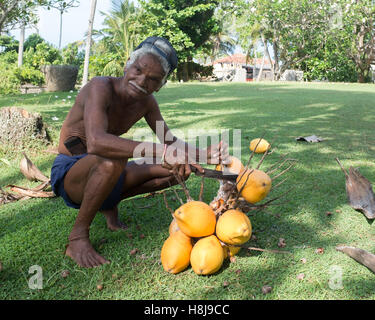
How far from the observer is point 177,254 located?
2.03 metres

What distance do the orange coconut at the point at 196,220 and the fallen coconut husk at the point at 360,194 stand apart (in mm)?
1473

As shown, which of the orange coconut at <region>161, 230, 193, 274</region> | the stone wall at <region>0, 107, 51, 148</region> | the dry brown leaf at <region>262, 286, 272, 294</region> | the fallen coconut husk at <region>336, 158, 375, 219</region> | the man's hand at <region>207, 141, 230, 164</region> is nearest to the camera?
the dry brown leaf at <region>262, 286, 272, 294</region>

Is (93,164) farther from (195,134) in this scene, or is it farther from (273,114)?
(273,114)

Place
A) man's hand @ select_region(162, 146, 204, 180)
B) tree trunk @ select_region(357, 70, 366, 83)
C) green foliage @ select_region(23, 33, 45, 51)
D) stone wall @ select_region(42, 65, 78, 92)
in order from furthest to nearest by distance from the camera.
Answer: green foliage @ select_region(23, 33, 45, 51), tree trunk @ select_region(357, 70, 366, 83), stone wall @ select_region(42, 65, 78, 92), man's hand @ select_region(162, 146, 204, 180)

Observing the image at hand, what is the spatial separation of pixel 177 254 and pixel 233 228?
0.37 m

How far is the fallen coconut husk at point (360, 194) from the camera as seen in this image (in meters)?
2.80

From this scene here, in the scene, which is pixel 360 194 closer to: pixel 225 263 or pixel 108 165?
pixel 225 263

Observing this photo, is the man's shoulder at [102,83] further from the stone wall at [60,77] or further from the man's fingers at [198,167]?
the stone wall at [60,77]

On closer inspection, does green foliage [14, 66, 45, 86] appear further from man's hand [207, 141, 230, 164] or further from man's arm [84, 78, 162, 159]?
man's hand [207, 141, 230, 164]

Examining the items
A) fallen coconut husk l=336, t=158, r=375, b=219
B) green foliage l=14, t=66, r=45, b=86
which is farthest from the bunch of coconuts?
green foliage l=14, t=66, r=45, b=86

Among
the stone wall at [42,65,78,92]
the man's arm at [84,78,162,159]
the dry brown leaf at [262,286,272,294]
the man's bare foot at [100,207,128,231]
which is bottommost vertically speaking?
the dry brown leaf at [262,286,272,294]

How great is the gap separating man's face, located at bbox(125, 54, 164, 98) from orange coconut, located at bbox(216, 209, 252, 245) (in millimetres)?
1004

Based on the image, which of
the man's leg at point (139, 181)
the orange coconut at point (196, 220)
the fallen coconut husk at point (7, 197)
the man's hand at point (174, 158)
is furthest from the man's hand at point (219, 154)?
the fallen coconut husk at point (7, 197)

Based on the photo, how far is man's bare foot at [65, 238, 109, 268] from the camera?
2191 mm
